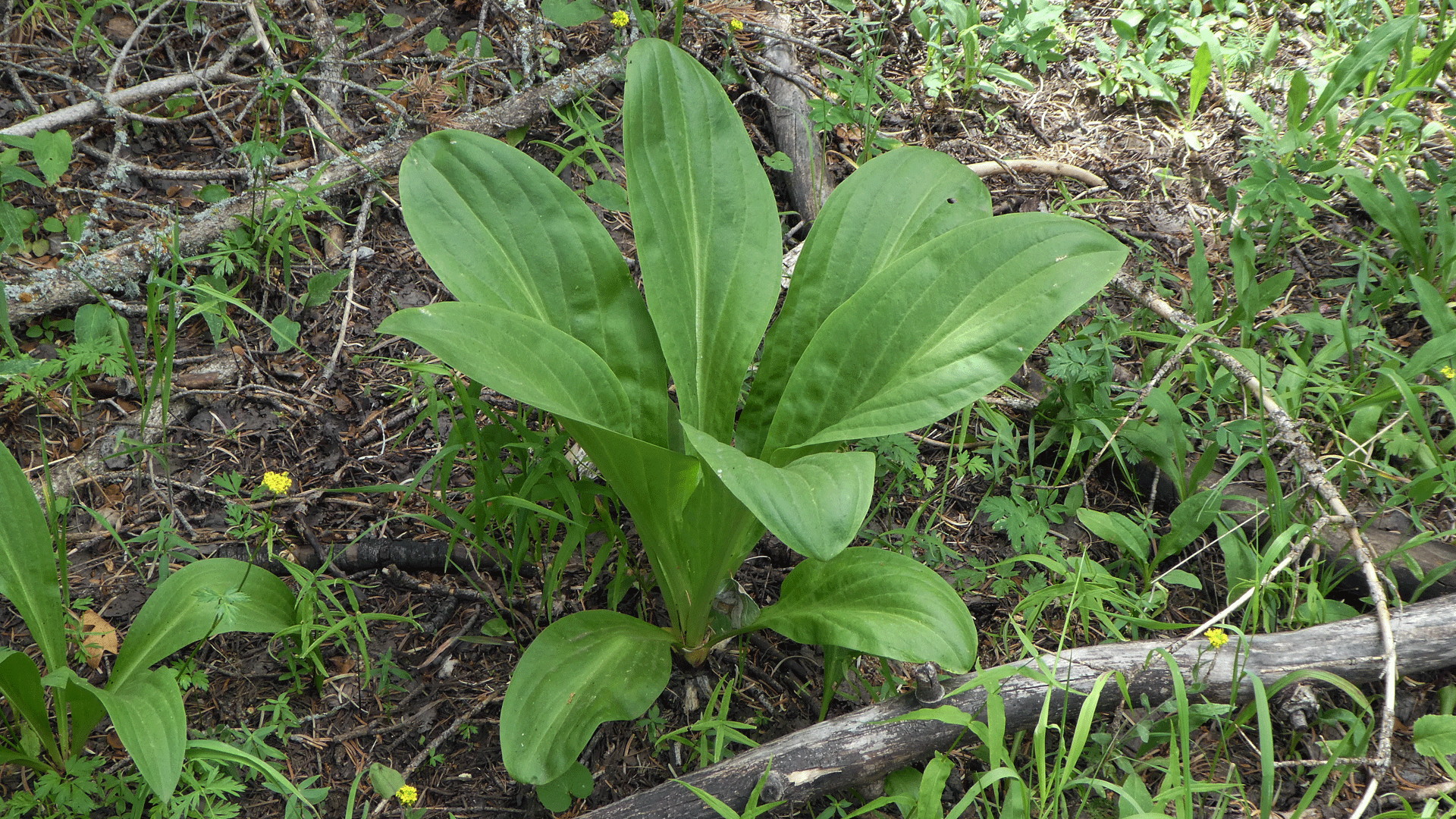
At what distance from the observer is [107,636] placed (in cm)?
169

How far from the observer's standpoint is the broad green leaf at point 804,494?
3.69 ft

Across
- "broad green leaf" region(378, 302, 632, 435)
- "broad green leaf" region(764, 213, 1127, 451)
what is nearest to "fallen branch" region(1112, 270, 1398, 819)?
"broad green leaf" region(764, 213, 1127, 451)

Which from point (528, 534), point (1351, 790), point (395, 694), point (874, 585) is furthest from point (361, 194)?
point (1351, 790)

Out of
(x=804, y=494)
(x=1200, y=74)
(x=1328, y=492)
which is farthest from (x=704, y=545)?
(x=1200, y=74)

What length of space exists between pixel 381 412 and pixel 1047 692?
5.32 feet

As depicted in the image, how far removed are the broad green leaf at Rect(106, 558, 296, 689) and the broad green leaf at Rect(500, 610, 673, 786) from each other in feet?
1.63

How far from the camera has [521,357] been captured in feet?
4.41

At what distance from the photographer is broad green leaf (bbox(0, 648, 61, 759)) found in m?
1.37

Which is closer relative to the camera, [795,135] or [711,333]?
[711,333]

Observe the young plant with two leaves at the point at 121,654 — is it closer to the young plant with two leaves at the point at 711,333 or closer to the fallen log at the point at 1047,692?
the young plant with two leaves at the point at 711,333

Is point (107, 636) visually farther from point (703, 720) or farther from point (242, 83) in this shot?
point (242, 83)

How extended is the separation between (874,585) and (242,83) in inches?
94.2

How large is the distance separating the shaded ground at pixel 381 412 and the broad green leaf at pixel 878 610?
25 cm

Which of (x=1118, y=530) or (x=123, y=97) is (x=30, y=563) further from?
(x=1118, y=530)
